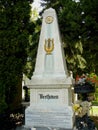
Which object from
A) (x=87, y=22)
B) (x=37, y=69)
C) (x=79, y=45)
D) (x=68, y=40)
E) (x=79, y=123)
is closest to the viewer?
(x=79, y=123)

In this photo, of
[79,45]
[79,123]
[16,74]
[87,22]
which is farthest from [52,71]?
[79,45]

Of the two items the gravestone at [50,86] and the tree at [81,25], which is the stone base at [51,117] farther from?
the tree at [81,25]

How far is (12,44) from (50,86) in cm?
219

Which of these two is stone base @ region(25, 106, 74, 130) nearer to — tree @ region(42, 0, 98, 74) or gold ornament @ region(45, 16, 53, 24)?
gold ornament @ region(45, 16, 53, 24)

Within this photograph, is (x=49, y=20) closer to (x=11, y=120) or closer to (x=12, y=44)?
(x=12, y=44)

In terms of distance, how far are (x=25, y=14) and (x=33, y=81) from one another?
2732mm

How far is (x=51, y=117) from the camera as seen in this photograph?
10078mm

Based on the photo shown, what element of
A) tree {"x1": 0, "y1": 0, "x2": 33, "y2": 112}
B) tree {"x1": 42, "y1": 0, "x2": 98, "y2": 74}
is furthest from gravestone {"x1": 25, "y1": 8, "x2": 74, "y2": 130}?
tree {"x1": 42, "y1": 0, "x2": 98, "y2": 74}

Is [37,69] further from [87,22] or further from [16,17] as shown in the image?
[87,22]

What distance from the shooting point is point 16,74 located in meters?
10.8

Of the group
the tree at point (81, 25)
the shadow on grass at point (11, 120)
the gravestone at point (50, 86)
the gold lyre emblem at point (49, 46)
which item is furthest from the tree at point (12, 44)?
the tree at point (81, 25)

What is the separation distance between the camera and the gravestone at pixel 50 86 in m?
10.0

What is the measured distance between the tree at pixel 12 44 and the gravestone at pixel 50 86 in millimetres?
718

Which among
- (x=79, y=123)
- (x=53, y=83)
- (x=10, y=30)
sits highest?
(x=10, y=30)
